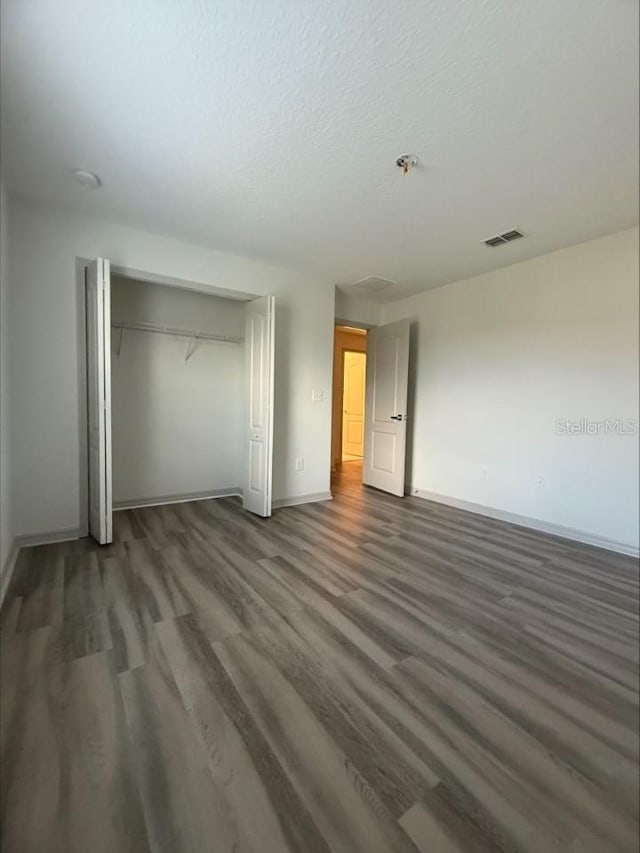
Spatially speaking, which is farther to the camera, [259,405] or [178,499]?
[178,499]

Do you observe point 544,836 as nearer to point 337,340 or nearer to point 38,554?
point 38,554

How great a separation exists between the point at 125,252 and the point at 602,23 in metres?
3.15

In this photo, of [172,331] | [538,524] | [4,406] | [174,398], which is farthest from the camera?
[174,398]

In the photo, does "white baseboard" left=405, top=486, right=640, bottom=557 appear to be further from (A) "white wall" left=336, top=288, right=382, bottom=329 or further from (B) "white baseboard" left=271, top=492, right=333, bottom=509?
(A) "white wall" left=336, top=288, right=382, bottom=329

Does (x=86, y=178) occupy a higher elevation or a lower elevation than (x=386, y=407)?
higher

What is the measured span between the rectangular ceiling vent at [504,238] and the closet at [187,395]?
1997 mm

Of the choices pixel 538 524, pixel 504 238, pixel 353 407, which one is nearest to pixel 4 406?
pixel 504 238

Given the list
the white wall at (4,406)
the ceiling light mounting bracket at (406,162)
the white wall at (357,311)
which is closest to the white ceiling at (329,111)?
the ceiling light mounting bracket at (406,162)

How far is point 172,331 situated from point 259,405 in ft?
4.22

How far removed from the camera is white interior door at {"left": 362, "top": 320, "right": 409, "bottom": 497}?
4.50 m

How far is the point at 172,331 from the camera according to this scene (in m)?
3.83

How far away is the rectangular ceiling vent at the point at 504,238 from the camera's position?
291cm

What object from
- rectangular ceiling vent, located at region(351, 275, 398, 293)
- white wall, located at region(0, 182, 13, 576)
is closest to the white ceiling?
white wall, located at region(0, 182, 13, 576)

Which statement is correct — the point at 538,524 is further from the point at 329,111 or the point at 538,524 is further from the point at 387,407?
the point at 329,111
